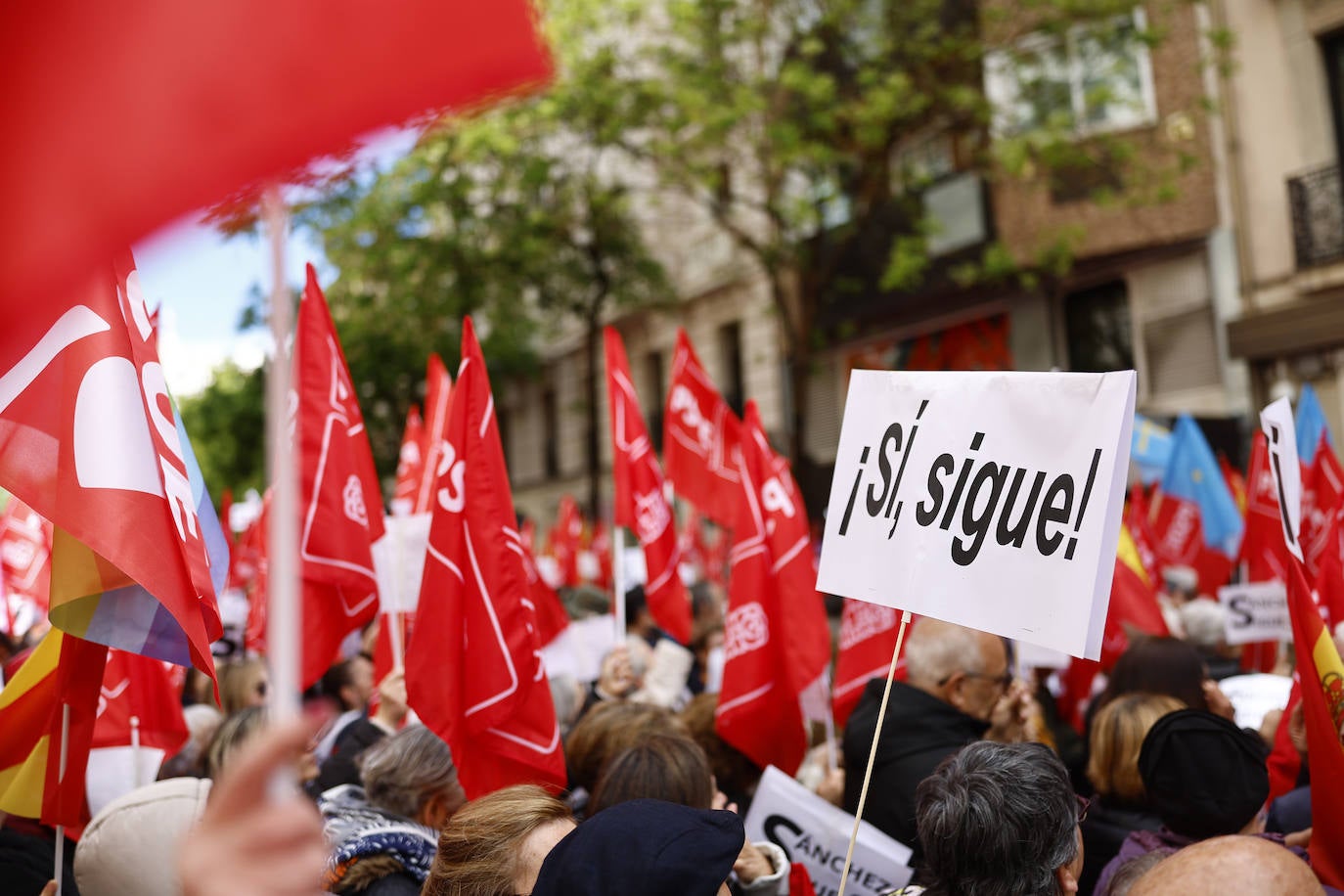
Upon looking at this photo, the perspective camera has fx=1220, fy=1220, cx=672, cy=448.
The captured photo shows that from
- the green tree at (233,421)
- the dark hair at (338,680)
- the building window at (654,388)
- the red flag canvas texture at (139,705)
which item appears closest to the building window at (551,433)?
the building window at (654,388)

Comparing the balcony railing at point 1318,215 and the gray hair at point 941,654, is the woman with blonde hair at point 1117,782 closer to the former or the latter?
the gray hair at point 941,654

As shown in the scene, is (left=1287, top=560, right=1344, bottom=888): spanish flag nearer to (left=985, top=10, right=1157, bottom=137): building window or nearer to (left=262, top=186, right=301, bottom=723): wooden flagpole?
(left=262, top=186, right=301, bottom=723): wooden flagpole

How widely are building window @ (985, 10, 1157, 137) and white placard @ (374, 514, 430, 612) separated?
1139 centimetres

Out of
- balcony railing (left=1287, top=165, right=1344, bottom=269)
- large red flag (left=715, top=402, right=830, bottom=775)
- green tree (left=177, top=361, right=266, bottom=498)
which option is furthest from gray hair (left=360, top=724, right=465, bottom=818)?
green tree (left=177, top=361, right=266, bottom=498)

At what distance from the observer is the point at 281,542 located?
3.26 ft

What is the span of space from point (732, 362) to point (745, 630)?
64.3 ft

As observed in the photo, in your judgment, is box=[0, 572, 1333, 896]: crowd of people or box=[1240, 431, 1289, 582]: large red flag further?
box=[1240, 431, 1289, 582]: large red flag

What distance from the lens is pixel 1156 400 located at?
16.6 metres

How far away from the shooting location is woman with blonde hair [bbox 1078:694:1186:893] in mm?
3646

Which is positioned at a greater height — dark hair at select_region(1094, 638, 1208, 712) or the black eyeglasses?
the black eyeglasses

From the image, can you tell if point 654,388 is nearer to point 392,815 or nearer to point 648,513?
point 648,513

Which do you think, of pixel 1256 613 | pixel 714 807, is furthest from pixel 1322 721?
pixel 1256 613

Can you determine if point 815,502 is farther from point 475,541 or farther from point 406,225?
point 475,541

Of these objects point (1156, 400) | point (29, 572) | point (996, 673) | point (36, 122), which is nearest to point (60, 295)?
point (36, 122)
